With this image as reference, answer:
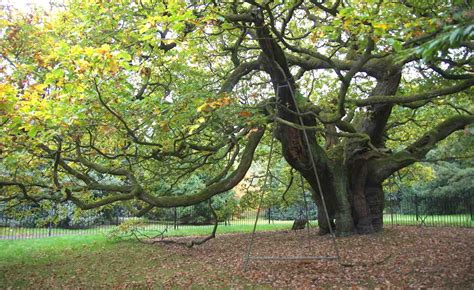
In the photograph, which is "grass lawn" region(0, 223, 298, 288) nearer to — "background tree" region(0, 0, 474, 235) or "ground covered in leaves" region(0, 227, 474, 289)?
"ground covered in leaves" region(0, 227, 474, 289)

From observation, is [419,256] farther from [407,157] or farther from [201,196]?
[201,196]

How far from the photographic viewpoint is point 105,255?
35.1 ft

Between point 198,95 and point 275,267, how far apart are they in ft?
12.0

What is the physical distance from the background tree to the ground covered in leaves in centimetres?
145

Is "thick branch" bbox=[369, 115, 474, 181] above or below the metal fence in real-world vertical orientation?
above

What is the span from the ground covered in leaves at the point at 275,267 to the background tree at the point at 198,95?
145cm

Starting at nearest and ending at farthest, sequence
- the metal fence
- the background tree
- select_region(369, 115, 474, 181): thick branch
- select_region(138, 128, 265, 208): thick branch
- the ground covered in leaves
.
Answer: the background tree, the ground covered in leaves, select_region(138, 128, 265, 208): thick branch, select_region(369, 115, 474, 181): thick branch, the metal fence

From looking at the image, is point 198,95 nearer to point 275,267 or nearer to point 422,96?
point 275,267

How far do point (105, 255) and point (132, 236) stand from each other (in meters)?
4.31

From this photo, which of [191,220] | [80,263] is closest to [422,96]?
[80,263]

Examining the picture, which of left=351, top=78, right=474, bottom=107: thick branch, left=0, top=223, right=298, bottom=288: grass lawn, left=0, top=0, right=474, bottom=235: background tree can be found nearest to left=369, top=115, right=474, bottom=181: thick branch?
left=0, top=0, right=474, bottom=235: background tree

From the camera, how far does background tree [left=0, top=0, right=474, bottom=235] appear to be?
5.38 m

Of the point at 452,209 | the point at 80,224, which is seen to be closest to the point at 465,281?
the point at 452,209

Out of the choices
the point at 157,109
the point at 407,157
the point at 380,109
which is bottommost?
the point at 407,157
